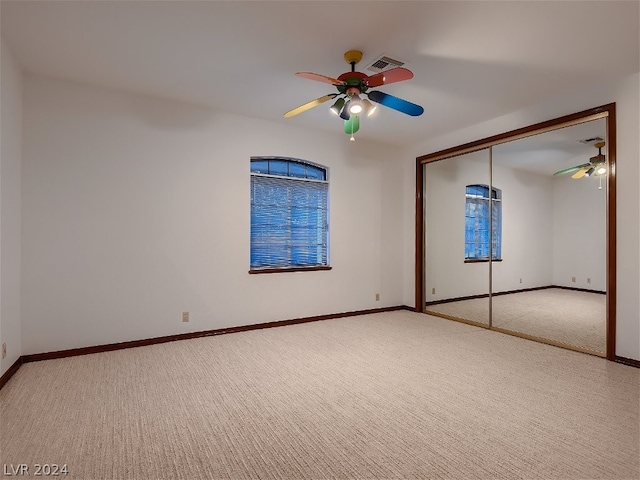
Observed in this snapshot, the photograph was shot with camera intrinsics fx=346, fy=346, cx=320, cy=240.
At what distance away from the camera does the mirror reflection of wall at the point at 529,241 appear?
12.3ft

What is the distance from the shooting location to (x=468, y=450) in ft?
6.30

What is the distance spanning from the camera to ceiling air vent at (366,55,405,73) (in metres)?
2.99

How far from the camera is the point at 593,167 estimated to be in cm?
367

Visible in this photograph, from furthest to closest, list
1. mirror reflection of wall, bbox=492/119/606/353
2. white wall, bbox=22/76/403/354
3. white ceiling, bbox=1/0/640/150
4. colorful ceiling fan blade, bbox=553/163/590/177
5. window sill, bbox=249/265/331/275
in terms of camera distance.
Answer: window sill, bbox=249/265/331/275, colorful ceiling fan blade, bbox=553/163/590/177, mirror reflection of wall, bbox=492/119/606/353, white wall, bbox=22/76/403/354, white ceiling, bbox=1/0/640/150

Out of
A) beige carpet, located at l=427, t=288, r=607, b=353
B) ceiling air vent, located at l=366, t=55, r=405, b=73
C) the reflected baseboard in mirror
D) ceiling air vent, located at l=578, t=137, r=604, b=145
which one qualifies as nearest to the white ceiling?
ceiling air vent, located at l=366, t=55, r=405, b=73

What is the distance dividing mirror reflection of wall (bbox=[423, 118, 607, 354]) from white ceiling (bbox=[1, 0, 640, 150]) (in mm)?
879

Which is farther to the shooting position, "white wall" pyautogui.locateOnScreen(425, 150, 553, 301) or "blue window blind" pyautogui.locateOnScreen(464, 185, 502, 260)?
"blue window blind" pyautogui.locateOnScreen(464, 185, 502, 260)

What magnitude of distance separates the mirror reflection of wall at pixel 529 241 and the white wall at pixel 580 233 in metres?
0.01

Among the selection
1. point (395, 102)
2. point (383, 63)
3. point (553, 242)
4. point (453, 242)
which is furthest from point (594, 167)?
point (383, 63)

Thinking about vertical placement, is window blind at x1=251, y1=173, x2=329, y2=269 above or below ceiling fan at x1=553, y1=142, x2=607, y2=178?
below

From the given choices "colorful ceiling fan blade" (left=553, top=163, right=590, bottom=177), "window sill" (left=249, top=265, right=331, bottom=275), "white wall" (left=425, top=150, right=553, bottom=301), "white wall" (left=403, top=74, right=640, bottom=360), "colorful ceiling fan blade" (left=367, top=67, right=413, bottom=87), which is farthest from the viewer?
"window sill" (left=249, top=265, right=331, bottom=275)

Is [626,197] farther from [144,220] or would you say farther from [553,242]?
[144,220]

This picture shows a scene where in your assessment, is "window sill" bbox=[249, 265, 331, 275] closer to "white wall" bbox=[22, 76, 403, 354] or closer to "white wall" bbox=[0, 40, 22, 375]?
"white wall" bbox=[22, 76, 403, 354]

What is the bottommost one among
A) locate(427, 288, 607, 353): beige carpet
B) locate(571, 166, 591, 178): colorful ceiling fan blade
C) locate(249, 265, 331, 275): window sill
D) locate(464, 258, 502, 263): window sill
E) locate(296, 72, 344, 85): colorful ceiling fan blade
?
locate(427, 288, 607, 353): beige carpet
